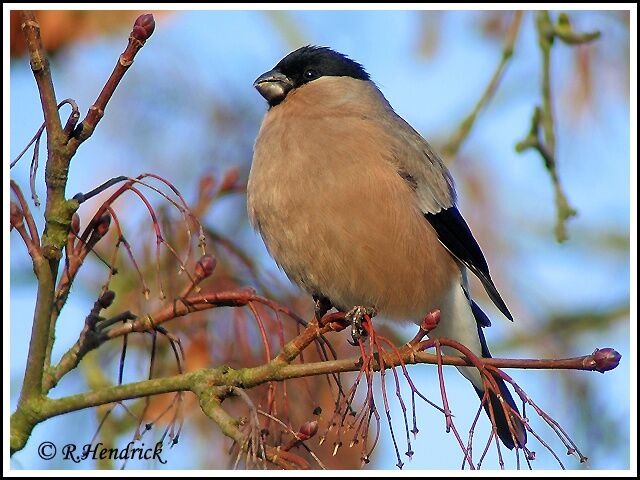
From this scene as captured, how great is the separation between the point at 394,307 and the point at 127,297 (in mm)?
1123

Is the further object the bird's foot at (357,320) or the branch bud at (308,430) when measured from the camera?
the bird's foot at (357,320)

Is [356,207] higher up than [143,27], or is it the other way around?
[356,207]

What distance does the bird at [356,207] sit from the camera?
3400 mm

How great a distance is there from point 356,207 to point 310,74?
1032mm

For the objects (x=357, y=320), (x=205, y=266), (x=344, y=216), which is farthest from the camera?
(x=344, y=216)

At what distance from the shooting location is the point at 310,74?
4.16 metres

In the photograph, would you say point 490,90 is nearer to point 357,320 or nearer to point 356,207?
point 356,207

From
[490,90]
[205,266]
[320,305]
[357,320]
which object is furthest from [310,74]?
[205,266]

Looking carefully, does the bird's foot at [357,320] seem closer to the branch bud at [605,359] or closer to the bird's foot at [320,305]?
the bird's foot at [320,305]

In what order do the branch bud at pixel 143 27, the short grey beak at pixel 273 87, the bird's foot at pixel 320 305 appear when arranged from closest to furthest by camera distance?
the branch bud at pixel 143 27
the bird's foot at pixel 320 305
the short grey beak at pixel 273 87

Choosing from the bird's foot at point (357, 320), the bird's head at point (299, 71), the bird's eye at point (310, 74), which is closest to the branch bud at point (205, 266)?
the bird's foot at point (357, 320)

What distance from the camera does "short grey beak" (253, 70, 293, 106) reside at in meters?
4.07

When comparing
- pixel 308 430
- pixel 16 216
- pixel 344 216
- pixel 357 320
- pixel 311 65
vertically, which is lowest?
pixel 308 430

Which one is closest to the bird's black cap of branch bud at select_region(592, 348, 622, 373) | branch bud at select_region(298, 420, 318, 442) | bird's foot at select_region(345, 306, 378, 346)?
bird's foot at select_region(345, 306, 378, 346)
